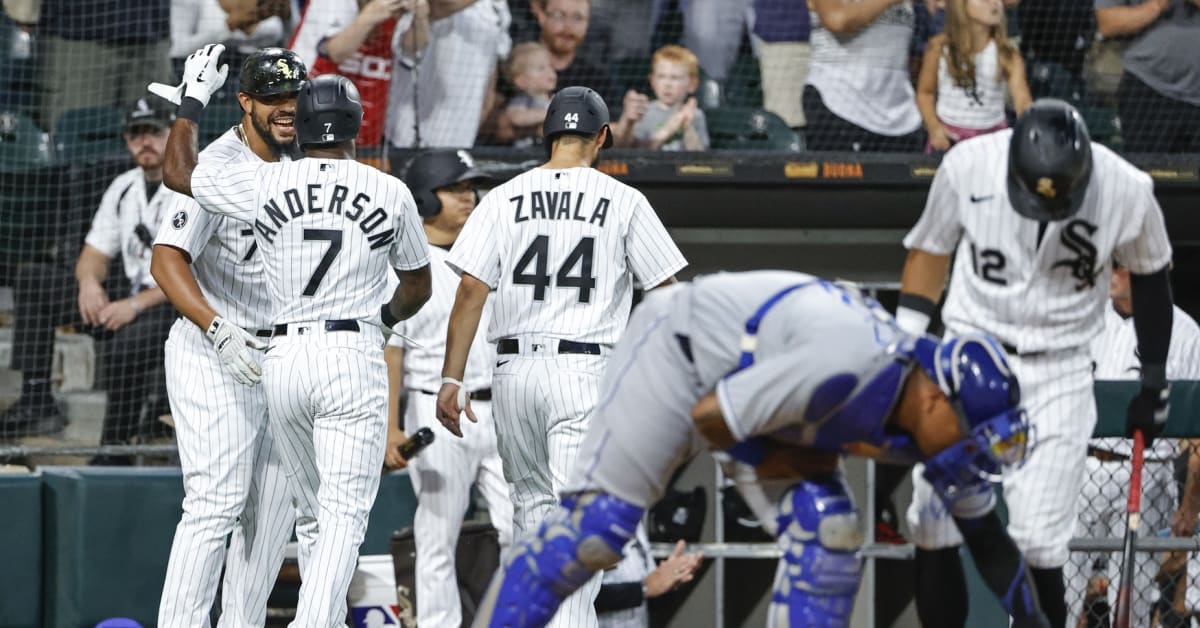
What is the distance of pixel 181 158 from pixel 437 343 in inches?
74.7

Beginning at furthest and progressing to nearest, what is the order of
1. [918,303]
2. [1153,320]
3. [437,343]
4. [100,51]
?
[100,51] < [437,343] < [1153,320] < [918,303]

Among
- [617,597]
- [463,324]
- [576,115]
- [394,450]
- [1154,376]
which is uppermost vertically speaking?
[576,115]

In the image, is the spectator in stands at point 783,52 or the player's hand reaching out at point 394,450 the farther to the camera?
the spectator in stands at point 783,52

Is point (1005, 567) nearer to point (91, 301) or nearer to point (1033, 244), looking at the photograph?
point (1033, 244)

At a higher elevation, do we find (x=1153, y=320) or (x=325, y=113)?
(x=325, y=113)

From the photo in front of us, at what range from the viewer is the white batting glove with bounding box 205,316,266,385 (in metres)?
4.80

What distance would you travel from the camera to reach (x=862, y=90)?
8.41 metres

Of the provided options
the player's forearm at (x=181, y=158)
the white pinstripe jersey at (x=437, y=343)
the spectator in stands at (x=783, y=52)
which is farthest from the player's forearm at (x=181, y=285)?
the spectator in stands at (x=783, y=52)

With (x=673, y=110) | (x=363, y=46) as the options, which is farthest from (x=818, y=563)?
(x=673, y=110)

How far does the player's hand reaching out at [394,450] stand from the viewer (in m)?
6.32

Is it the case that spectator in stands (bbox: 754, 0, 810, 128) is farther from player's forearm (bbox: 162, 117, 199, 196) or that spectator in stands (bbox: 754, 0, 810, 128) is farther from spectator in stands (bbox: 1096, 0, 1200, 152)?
player's forearm (bbox: 162, 117, 199, 196)

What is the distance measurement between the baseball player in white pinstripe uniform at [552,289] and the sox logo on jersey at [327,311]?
40 cm

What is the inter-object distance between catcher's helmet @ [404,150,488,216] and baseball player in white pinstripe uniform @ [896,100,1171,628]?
265 cm

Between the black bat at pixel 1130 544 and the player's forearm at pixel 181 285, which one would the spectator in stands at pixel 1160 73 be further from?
the player's forearm at pixel 181 285
